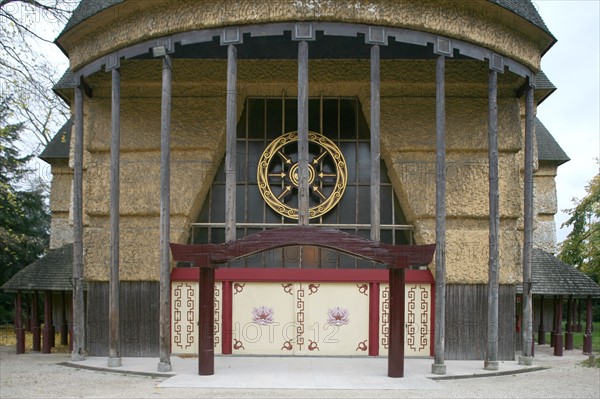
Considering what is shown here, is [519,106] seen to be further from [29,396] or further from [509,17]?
[29,396]

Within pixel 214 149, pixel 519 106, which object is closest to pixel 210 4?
pixel 214 149

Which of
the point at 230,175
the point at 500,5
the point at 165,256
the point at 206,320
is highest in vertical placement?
the point at 500,5

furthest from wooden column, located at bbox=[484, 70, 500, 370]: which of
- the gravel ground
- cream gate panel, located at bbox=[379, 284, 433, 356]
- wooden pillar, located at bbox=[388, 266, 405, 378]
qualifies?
wooden pillar, located at bbox=[388, 266, 405, 378]

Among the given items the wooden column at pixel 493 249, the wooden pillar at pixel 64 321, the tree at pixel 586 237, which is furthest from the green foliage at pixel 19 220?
the tree at pixel 586 237

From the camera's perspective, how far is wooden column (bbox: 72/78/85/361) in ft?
49.4

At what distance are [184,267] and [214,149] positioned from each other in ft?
9.76

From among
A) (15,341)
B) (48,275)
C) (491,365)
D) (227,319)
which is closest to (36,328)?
(48,275)

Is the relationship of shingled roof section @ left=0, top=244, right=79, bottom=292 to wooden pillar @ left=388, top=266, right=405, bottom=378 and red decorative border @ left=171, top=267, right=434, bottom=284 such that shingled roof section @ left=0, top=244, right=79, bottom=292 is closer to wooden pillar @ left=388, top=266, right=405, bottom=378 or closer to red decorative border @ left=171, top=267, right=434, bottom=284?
red decorative border @ left=171, top=267, right=434, bottom=284

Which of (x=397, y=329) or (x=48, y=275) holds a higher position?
(x=48, y=275)

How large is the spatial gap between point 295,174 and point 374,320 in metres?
4.08

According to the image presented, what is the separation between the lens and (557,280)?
18.3 m

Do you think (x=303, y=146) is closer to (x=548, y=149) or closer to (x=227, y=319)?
(x=227, y=319)

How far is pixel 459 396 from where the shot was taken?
10867 millimetres

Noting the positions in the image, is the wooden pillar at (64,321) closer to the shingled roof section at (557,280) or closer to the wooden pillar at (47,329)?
the wooden pillar at (47,329)
